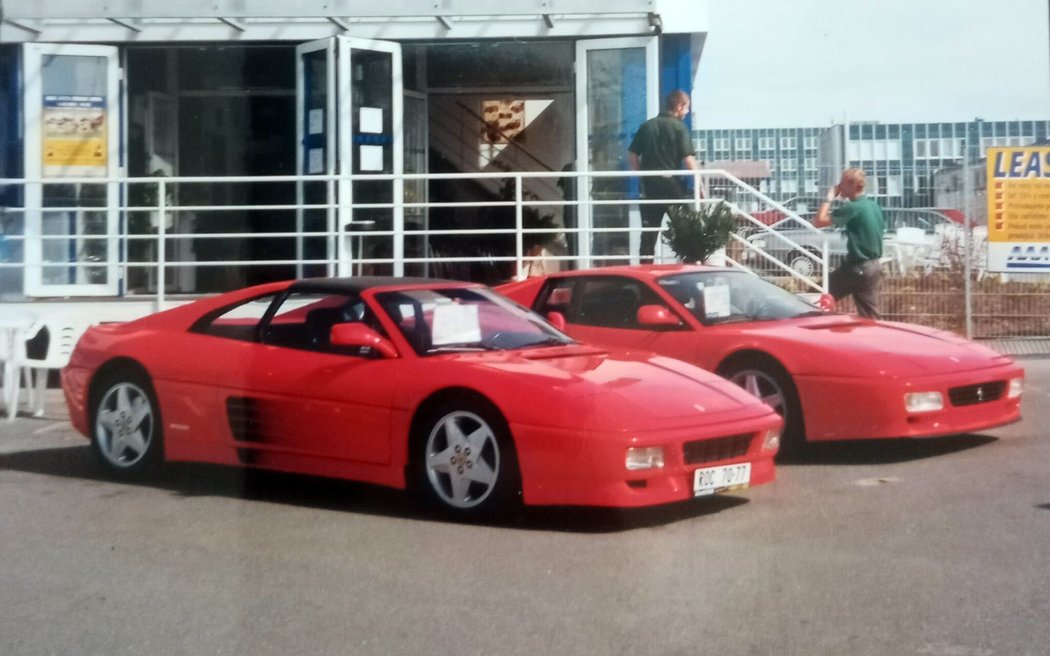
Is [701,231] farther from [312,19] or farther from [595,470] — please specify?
[595,470]

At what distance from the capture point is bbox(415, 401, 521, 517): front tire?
711 centimetres

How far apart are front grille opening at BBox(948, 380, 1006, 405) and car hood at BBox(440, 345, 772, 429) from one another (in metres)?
1.94

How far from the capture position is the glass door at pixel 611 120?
15.9 m

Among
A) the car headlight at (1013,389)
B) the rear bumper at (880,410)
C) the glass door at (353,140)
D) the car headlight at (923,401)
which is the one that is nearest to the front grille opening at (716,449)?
the rear bumper at (880,410)

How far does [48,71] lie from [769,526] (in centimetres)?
1110

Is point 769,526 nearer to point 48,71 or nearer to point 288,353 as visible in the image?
point 288,353

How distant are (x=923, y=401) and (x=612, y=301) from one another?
228 cm

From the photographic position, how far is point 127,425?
865 centimetres

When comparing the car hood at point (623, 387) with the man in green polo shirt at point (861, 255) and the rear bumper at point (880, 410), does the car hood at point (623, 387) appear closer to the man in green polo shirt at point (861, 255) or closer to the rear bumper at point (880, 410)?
the rear bumper at point (880, 410)

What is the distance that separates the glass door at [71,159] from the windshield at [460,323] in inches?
315

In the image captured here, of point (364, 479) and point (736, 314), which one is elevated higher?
point (736, 314)

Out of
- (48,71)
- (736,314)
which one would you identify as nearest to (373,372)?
(736,314)

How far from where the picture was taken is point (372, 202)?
51.5 feet

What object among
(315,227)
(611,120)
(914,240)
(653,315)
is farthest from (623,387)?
(914,240)
